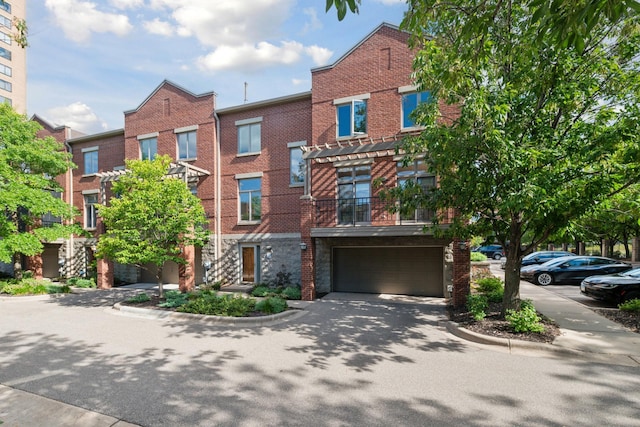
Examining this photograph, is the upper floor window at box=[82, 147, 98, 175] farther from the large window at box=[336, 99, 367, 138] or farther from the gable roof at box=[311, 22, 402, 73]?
the large window at box=[336, 99, 367, 138]

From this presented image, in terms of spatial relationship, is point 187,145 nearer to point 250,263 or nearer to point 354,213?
point 250,263

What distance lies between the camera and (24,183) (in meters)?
15.5

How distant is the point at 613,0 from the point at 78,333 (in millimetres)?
11753

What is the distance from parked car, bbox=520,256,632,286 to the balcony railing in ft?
31.0

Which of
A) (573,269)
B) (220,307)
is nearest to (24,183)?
(220,307)

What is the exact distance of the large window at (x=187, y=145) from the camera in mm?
16984

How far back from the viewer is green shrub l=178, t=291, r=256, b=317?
10062mm

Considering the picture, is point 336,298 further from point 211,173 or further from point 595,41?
point 595,41

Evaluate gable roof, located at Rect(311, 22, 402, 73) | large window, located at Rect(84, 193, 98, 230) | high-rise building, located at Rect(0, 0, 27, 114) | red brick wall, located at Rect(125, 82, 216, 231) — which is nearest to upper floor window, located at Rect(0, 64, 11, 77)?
high-rise building, located at Rect(0, 0, 27, 114)

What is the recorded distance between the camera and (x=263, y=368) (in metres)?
6.23

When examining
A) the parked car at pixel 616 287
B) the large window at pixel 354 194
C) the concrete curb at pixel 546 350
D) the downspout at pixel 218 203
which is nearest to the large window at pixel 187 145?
the downspout at pixel 218 203

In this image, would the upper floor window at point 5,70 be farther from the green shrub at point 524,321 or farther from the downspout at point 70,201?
the green shrub at point 524,321

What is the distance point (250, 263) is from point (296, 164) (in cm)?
523

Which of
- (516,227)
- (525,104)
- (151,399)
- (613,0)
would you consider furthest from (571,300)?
(151,399)
